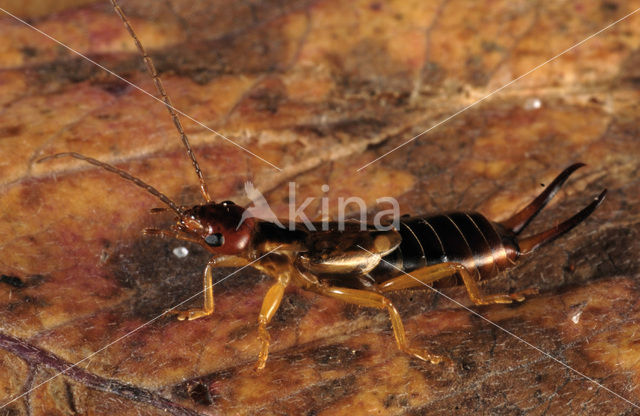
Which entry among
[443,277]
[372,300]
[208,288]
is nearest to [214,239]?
[208,288]

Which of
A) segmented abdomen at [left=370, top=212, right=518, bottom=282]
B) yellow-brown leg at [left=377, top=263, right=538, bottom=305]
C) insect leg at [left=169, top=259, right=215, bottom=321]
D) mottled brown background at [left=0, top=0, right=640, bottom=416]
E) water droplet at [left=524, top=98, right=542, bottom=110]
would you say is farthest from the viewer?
water droplet at [left=524, top=98, right=542, bottom=110]

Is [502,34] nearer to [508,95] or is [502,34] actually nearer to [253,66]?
[508,95]

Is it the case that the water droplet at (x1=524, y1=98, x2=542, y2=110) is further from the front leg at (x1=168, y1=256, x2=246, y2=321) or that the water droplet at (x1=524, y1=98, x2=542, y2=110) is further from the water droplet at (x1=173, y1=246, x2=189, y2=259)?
the water droplet at (x1=173, y1=246, x2=189, y2=259)

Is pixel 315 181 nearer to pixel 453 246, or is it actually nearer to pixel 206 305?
pixel 453 246

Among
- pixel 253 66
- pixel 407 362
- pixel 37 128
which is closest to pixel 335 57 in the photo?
pixel 253 66

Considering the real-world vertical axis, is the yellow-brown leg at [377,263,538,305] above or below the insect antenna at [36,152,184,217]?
below

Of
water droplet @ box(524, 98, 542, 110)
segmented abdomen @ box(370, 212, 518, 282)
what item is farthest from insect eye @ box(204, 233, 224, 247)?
water droplet @ box(524, 98, 542, 110)

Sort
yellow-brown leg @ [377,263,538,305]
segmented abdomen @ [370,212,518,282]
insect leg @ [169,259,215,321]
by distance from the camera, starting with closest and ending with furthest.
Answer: insect leg @ [169,259,215,321] → yellow-brown leg @ [377,263,538,305] → segmented abdomen @ [370,212,518,282]
